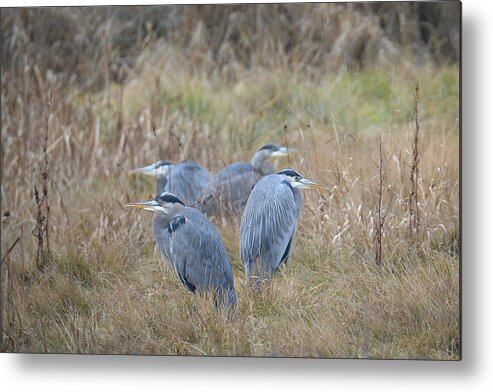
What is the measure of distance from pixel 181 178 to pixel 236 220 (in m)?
0.27

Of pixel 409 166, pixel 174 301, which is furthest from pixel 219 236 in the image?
pixel 409 166

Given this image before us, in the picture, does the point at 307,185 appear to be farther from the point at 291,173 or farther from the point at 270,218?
the point at 270,218

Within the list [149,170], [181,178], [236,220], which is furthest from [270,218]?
[149,170]

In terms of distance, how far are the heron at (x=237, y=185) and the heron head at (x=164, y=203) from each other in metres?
0.10

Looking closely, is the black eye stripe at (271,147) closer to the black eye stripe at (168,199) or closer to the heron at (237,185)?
the heron at (237,185)

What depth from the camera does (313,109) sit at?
3.25 metres

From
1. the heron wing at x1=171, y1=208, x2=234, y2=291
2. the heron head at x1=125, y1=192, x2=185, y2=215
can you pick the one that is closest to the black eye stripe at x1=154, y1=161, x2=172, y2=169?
the heron head at x1=125, y1=192, x2=185, y2=215

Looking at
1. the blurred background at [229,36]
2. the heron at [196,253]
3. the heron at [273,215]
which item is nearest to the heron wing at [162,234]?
the heron at [196,253]

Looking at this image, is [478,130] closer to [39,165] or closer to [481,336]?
[481,336]

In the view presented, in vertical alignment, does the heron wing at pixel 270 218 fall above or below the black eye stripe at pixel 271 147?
below

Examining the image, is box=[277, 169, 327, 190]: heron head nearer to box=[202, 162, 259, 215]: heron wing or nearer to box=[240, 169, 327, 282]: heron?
box=[240, 169, 327, 282]: heron

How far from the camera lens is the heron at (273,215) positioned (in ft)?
10.4

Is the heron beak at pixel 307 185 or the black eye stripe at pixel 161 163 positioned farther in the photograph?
the black eye stripe at pixel 161 163

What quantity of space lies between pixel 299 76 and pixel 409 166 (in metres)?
0.55
